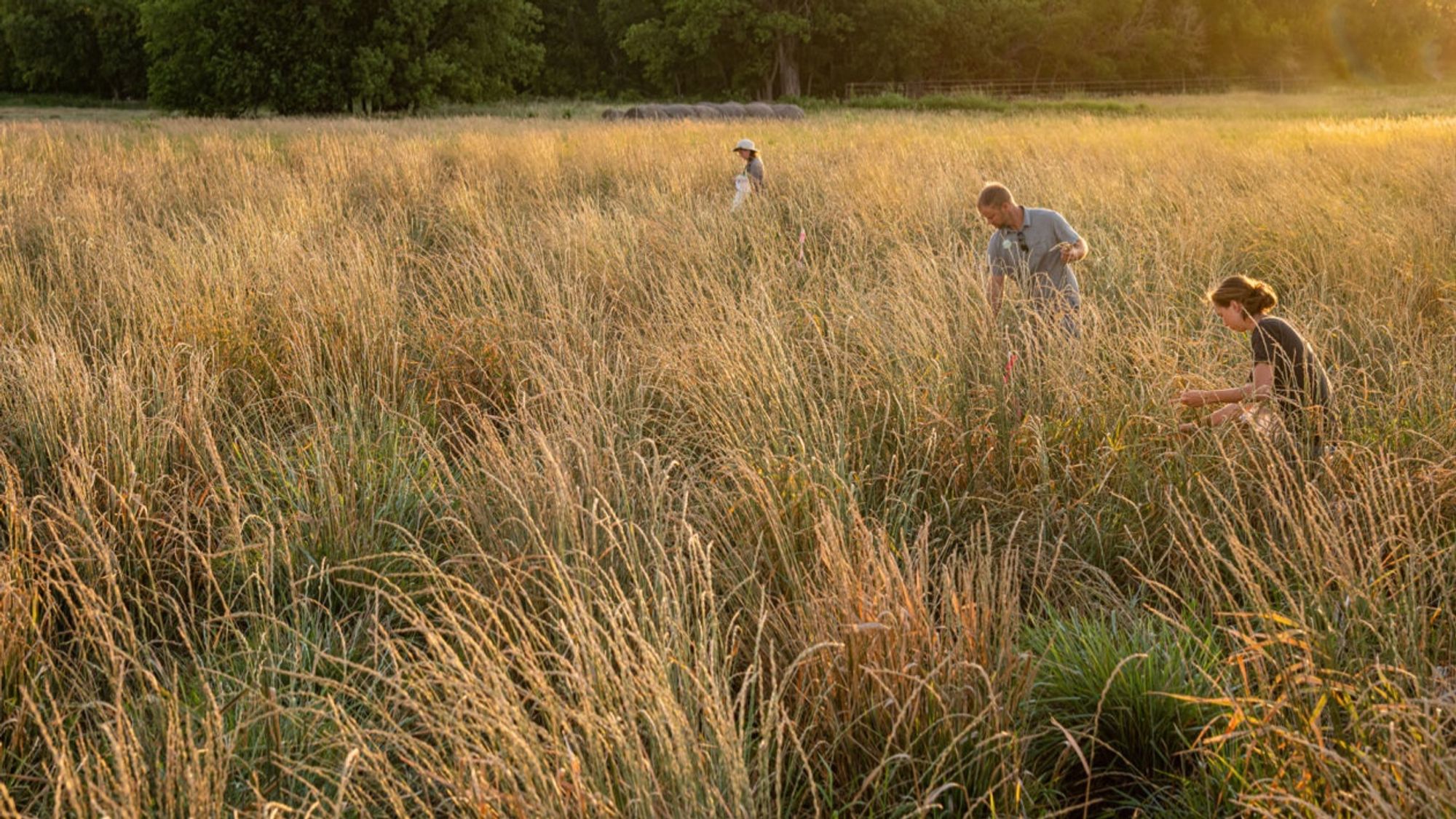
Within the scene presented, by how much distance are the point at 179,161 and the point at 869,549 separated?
12.3m

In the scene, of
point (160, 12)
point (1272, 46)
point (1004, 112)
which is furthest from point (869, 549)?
point (1272, 46)

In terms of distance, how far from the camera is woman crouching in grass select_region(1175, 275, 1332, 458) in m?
3.86

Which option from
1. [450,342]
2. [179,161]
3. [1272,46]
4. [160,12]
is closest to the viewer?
[450,342]

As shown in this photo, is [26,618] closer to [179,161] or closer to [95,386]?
[95,386]

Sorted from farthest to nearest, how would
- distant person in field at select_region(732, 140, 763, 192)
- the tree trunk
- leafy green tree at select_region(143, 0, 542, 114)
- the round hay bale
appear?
the tree trunk → leafy green tree at select_region(143, 0, 542, 114) → the round hay bale → distant person in field at select_region(732, 140, 763, 192)

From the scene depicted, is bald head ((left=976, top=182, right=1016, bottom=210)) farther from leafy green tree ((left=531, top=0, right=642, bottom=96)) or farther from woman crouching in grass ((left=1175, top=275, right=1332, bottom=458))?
leafy green tree ((left=531, top=0, right=642, bottom=96))

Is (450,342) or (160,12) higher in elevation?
(160,12)

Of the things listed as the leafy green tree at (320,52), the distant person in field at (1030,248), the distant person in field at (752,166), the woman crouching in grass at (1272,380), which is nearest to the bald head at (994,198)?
the distant person in field at (1030,248)

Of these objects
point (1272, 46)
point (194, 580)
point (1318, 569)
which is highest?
point (1272, 46)

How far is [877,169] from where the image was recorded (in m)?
11.1

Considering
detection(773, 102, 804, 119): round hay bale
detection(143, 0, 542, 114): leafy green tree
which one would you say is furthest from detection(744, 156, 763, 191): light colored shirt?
detection(143, 0, 542, 114): leafy green tree

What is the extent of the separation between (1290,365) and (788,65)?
157 ft

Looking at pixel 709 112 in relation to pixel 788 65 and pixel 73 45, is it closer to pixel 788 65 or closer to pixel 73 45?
pixel 788 65

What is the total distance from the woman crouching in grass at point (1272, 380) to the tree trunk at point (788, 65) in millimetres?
46598
